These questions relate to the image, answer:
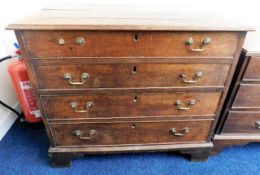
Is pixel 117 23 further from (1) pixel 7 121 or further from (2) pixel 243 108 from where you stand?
(1) pixel 7 121

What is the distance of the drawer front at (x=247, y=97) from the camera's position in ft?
3.32

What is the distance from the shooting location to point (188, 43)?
2.72 feet

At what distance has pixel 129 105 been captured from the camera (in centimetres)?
100

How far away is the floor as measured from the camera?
3.88 ft

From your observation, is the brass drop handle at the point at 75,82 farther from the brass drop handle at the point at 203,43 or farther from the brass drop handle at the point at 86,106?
the brass drop handle at the point at 203,43

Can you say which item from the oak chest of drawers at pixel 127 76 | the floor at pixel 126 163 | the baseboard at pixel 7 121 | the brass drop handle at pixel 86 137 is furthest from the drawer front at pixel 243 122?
the baseboard at pixel 7 121

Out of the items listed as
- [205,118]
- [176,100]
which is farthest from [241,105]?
[176,100]

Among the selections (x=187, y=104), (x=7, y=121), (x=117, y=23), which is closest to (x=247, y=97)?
(x=187, y=104)

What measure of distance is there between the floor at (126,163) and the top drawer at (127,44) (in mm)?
768

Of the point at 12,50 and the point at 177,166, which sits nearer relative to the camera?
the point at 177,166

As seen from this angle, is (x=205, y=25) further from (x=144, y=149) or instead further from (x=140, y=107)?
(x=144, y=149)

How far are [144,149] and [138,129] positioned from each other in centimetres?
16

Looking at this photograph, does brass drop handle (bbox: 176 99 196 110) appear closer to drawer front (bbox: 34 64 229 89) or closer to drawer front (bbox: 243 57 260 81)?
drawer front (bbox: 34 64 229 89)

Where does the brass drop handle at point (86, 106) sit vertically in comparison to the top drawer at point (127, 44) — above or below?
below
